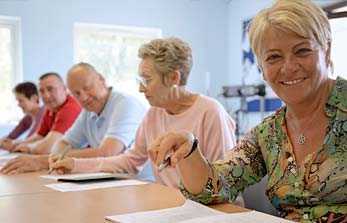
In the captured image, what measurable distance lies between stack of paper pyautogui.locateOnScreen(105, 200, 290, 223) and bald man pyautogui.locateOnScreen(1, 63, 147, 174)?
1.15 metres

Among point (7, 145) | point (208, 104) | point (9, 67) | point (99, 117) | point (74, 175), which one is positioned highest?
point (9, 67)

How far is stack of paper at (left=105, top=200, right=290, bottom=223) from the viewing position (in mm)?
984

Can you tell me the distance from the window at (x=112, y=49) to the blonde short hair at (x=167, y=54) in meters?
3.70

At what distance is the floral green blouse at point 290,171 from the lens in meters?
1.10

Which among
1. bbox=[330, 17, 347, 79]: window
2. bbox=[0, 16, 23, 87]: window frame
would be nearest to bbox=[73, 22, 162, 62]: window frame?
bbox=[0, 16, 23, 87]: window frame

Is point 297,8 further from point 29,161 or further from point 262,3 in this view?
point 262,3

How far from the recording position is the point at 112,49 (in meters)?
5.68

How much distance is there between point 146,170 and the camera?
219 cm

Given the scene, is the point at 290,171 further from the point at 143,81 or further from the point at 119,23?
the point at 119,23

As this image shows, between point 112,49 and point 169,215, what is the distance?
4786 mm

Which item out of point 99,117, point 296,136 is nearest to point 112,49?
point 99,117

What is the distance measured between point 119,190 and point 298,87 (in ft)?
2.17

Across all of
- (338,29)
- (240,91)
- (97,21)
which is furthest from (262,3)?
(97,21)

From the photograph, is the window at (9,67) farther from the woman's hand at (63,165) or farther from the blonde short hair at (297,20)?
the blonde short hair at (297,20)
